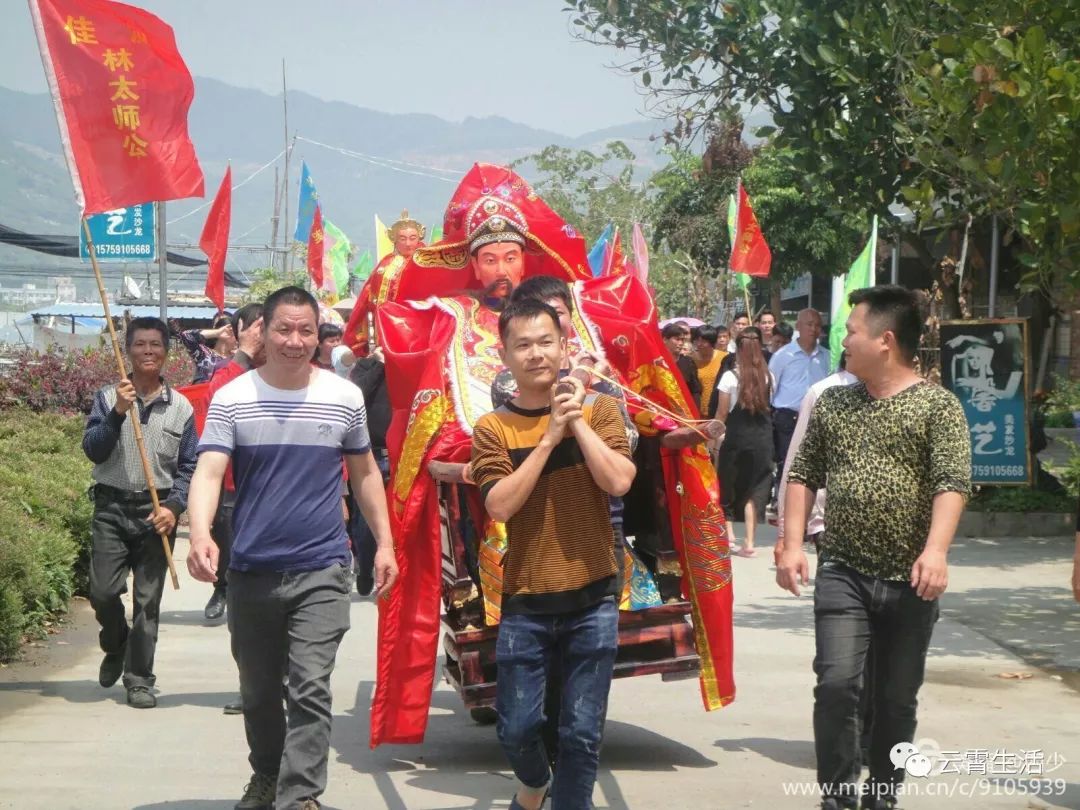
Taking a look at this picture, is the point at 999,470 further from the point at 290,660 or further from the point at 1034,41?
the point at 290,660

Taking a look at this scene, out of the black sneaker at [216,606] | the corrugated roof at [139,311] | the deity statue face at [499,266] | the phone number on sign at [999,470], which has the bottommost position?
the black sneaker at [216,606]

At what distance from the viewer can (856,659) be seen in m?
4.99

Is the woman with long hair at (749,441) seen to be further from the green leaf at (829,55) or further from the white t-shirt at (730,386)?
the green leaf at (829,55)

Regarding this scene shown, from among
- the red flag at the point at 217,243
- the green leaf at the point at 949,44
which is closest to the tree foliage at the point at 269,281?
the red flag at the point at 217,243

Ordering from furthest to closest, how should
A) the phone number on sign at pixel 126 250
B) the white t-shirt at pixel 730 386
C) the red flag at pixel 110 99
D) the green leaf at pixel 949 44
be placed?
1. the phone number on sign at pixel 126 250
2. the white t-shirt at pixel 730 386
3. the green leaf at pixel 949 44
4. the red flag at pixel 110 99

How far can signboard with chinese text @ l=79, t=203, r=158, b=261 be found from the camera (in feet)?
49.8

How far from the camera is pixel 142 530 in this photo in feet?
24.7

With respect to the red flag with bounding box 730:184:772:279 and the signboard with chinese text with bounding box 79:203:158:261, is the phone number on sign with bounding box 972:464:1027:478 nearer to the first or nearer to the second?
the red flag with bounding box 730:184:772:279

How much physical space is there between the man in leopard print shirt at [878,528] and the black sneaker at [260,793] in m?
1.89

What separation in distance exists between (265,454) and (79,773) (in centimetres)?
176

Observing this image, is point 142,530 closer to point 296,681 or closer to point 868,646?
point 296,681

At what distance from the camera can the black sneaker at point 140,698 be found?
7.27 meters

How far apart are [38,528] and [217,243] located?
15.3 ft

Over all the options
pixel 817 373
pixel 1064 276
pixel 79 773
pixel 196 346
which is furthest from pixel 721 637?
pixel 817 373
